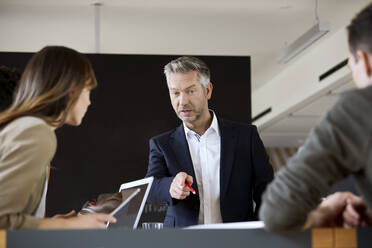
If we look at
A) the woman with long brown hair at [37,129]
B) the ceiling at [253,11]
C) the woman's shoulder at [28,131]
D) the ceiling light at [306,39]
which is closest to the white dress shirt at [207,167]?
the woman with long brown hair at [37,129]

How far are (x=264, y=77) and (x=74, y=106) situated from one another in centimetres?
828

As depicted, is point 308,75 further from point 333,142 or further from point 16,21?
point 333,142

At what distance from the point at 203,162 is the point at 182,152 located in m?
0.11

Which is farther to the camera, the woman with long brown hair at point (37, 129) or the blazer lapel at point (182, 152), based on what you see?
the blazer lapel at point (182, 152)

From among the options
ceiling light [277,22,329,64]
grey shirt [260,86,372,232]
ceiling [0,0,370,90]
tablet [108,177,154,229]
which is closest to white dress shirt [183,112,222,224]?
tablet [108,177,154,229]

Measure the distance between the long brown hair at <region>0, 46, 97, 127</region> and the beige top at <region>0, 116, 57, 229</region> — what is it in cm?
10

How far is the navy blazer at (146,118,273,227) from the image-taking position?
10.0 ft

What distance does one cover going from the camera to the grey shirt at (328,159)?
1498 millimetres

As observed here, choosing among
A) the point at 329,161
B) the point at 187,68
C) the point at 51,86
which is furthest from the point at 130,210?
the point at 187,68

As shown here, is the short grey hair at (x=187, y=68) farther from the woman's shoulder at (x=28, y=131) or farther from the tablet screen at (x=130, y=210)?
the woman's shoulder at (x=28, y=131)

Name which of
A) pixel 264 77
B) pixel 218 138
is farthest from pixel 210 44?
pixel 218 138

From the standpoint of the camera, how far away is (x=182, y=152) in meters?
3.23

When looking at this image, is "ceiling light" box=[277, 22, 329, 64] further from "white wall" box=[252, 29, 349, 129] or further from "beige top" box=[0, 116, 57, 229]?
"beige top" box=[0, 116, 57, 229]

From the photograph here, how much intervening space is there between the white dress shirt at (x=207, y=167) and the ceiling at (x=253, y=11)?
3489 mm
